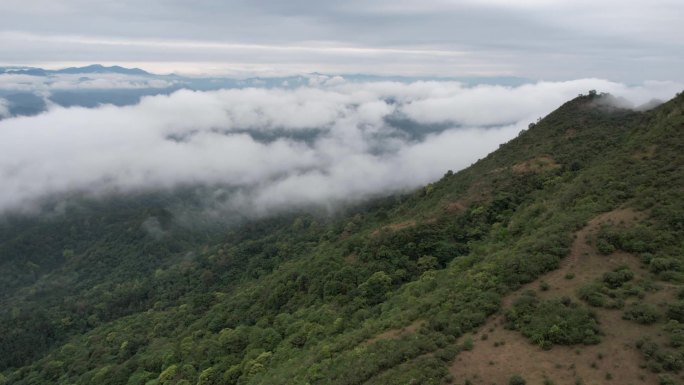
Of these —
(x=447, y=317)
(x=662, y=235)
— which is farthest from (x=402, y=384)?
(x=662, y=235)

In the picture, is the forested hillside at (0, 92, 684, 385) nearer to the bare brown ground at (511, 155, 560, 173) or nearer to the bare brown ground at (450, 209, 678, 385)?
the bare brown ground at (450, 209, 678, 385)

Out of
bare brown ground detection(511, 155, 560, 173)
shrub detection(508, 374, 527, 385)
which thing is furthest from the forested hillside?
bare brown ground detection(511, 155, 560, 173)

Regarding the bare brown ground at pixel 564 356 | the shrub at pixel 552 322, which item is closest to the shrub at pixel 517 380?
the bare brown ground at pixel 564 356

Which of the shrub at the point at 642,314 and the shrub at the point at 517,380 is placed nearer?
the shrub at the point at 517,380

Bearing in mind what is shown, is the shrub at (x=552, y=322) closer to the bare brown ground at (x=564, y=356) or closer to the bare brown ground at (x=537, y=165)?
the bare brown ground at (x=564, y=356)

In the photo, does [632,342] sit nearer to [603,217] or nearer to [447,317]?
[447,317]
